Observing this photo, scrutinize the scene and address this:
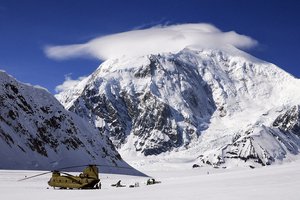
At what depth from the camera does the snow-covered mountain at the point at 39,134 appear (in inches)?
5032

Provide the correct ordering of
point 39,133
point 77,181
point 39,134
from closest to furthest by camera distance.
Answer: point 77,181 < point 39,134 < point 39,133

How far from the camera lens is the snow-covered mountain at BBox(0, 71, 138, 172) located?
128 metres

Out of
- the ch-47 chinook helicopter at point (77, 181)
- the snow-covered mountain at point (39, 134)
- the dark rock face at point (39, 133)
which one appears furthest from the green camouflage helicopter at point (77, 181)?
the dark rock face at point (39, 133)

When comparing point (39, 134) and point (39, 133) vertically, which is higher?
point (39, 133)

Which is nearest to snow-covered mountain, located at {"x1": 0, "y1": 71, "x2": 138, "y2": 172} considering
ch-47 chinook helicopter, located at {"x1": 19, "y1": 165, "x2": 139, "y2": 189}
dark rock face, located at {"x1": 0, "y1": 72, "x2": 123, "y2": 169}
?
dark rock face, located at {"x1": 0, "y1": 72, "x2": 123, "y2": 169}

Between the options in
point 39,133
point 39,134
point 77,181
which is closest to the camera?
point 77,181

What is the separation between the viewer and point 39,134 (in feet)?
486

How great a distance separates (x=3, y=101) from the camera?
463ft

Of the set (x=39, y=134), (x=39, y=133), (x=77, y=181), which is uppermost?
(x=39, y=133)

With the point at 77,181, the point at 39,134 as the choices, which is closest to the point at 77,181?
the point at 77,181

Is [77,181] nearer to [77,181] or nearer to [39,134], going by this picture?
[77,181]

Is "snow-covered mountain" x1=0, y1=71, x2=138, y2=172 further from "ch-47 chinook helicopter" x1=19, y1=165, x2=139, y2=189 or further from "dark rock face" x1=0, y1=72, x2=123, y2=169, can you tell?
"ch-47 chinook helicopter" x1=19, y1=165, x2=139, y2=189

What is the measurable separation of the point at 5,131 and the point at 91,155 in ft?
125

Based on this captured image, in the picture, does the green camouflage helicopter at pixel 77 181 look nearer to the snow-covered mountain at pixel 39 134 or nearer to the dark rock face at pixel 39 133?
the snow-covered mountain at pixel 39 134
